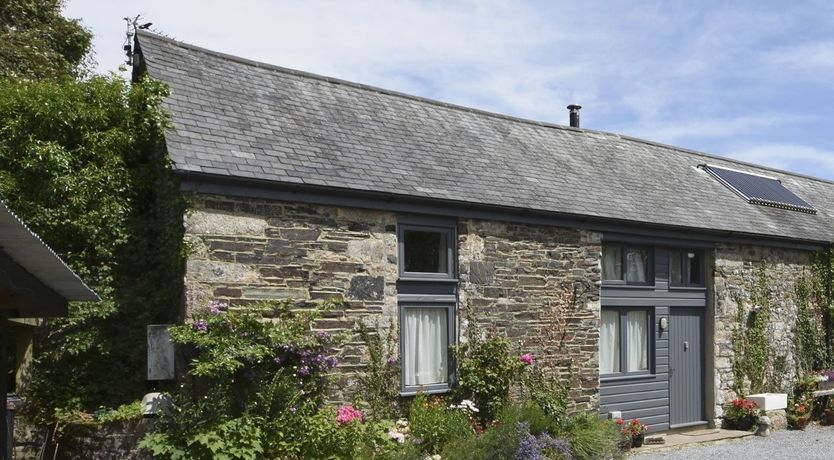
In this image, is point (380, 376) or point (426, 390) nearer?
point (380, 376)

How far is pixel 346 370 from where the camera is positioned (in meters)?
9.96

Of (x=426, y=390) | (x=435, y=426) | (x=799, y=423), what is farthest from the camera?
(x=799, y=423)

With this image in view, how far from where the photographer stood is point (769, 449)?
40.0ft

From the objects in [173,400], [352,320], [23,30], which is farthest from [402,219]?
[23,30]

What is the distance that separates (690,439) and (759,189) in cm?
676

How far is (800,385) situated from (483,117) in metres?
7.81

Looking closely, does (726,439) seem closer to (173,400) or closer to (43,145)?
(173,400)

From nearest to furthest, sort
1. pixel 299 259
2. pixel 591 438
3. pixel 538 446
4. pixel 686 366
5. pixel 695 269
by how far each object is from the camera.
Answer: pixel 538 446 → pixel 299 259 → pixel 591 438 → pixel 686 366 → pixel 695 269

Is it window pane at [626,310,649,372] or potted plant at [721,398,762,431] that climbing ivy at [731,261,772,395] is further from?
window pane at [626,310,649,372]

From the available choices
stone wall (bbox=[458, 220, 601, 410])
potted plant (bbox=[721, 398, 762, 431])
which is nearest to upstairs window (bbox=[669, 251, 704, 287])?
potted plant (bbox=[721, 398, 762, 431])

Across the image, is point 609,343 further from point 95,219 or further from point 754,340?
point 95,219

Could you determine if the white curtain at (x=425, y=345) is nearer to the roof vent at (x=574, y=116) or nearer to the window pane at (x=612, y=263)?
the window pane at (x=612, y=263)

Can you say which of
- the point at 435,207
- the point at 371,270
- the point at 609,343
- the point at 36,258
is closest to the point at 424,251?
the point at 435,207

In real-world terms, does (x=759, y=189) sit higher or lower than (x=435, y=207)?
higher
